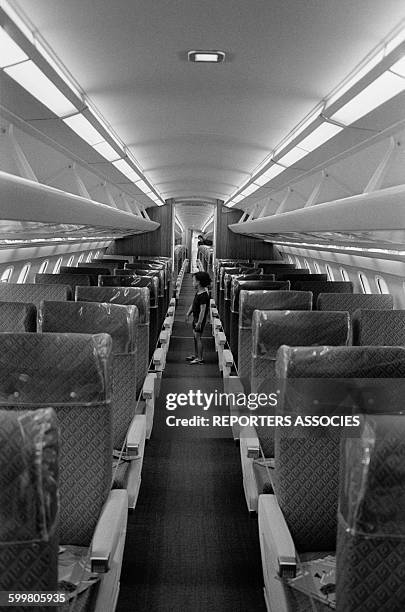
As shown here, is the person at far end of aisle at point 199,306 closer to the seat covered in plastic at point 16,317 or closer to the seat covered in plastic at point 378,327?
the seat covered in plastic at point 378,327

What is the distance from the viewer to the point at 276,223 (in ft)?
29.8

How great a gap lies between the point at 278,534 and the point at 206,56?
321 centimetres

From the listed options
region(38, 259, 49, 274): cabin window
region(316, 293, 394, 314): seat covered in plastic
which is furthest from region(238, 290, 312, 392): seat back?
region(38, 259, 49, 274): cabin window

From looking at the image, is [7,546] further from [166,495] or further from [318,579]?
[166,495]

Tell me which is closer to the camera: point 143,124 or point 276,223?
point 143,124

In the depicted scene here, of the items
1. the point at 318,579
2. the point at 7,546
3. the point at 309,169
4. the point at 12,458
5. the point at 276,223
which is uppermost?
the point at 309,169

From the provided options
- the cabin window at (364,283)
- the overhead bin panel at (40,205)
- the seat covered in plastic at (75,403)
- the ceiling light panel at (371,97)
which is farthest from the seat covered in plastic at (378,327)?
the cabin window at (364,283)

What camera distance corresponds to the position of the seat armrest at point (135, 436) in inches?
166

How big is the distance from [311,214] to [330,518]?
3.73m

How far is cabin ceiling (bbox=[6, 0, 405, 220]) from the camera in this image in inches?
141

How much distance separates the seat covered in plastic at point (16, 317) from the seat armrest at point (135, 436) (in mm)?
1130

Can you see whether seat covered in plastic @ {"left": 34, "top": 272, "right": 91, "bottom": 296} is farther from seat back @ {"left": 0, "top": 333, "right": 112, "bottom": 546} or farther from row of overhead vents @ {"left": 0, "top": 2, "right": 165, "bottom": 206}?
seat back @ {"left": 0, "top": 333, "right": 112, "bottom": 546}

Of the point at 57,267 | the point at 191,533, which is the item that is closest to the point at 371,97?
the point at 191,533

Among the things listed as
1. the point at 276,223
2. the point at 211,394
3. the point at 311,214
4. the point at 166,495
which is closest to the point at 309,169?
the point at 276,223
